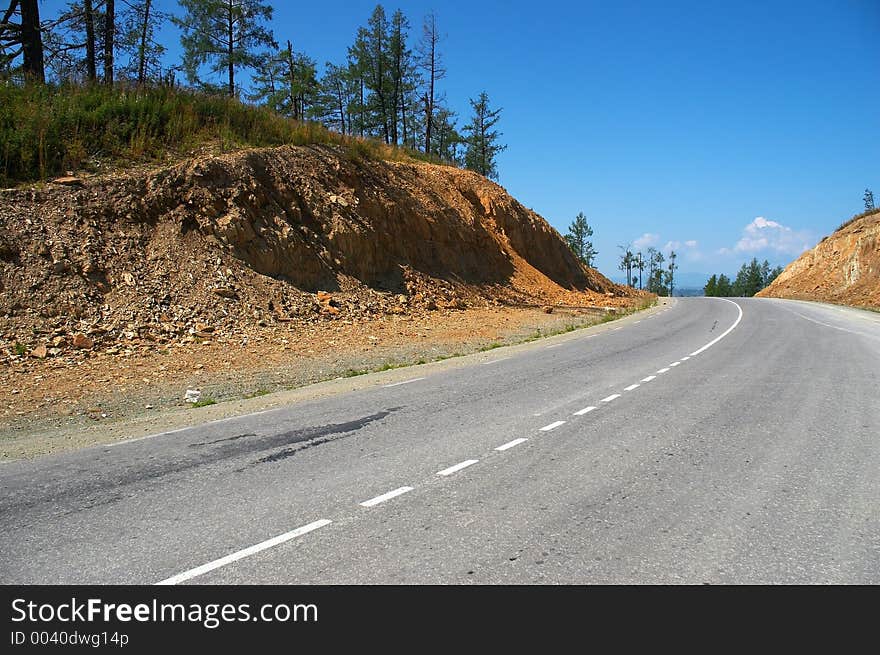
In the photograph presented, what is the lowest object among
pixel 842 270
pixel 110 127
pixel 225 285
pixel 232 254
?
pixel 225 285

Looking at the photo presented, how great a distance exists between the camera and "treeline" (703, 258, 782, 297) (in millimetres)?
145250

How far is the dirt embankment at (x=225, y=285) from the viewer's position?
12133 mm

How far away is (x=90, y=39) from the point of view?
23.7 meters

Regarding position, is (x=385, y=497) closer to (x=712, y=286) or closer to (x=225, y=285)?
(x=225, y=285)

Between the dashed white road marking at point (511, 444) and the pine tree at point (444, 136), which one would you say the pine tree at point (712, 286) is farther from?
the dashed white road marking at point (511, 444)

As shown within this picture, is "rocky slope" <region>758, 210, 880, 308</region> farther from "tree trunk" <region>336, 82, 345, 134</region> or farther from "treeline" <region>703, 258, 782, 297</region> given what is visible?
"treeline" <region>703, 258, 782, 297</region>

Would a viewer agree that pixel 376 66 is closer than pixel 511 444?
No

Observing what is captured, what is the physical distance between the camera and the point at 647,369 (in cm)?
1271

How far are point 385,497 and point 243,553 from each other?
55.2 inches

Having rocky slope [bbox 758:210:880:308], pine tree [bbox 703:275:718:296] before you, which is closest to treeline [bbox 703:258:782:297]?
pine tree [bbox 703:275:718:296]

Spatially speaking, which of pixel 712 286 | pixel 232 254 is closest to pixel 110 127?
pixel 232 254

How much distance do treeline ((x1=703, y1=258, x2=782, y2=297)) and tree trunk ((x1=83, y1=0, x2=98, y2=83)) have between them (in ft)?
457
